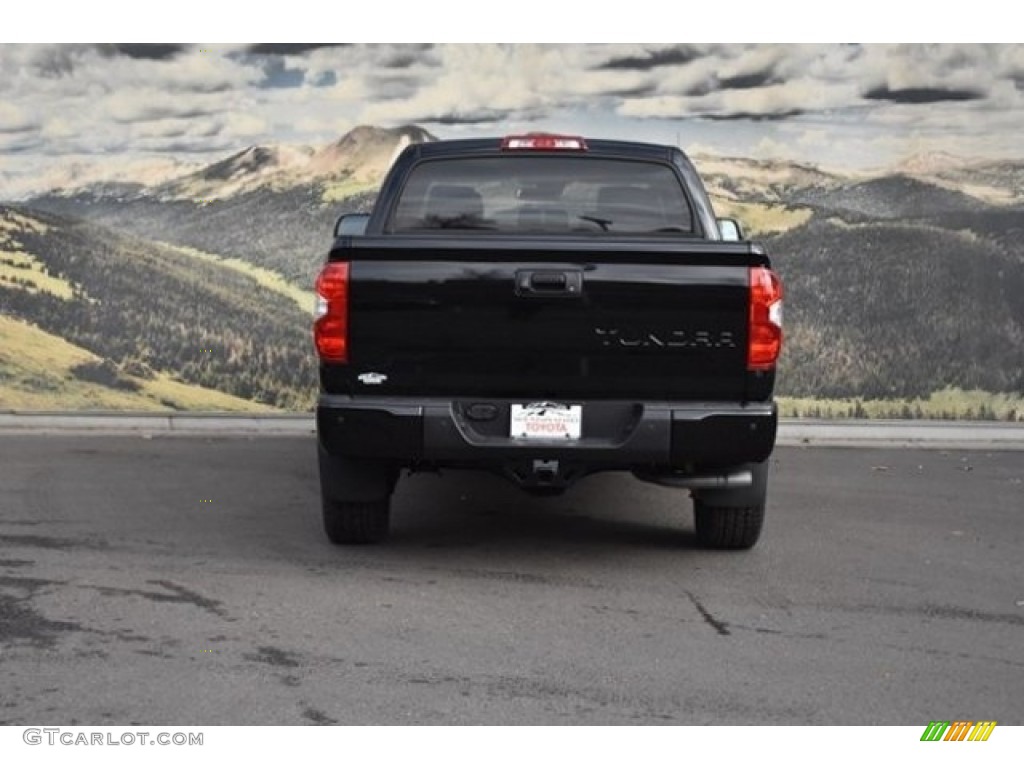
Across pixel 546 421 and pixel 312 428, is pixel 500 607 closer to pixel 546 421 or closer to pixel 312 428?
pixel 546 421

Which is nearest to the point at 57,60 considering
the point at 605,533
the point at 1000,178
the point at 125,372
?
the point at 125,372

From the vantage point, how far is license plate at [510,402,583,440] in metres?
6.89

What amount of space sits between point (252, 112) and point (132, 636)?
7.43 meters

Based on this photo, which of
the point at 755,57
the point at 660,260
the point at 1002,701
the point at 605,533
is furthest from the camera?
the point at 755,57

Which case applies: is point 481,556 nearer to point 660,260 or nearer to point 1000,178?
point 660,260

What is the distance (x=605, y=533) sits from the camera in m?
8.42

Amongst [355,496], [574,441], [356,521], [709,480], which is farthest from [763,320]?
[356,521]

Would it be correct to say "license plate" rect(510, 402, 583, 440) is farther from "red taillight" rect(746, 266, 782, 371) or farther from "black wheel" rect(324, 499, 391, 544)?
"black wheel" rect(324, 499, 391, 544)

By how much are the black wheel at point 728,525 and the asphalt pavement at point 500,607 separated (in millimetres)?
102

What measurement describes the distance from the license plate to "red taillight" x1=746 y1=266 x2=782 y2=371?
788 millimetres

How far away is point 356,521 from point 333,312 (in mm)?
1282

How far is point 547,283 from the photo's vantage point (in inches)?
268

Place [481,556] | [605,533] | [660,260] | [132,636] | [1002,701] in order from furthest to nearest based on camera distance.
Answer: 1. [605,533]
2. [481,556]
3. [660,260]
4. [132,636]
5. [1002,701]
